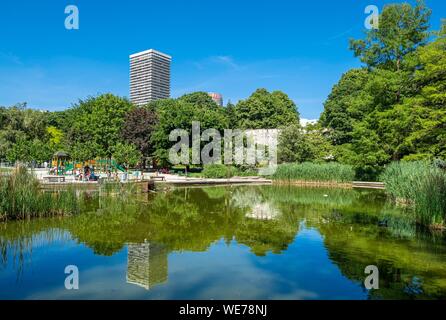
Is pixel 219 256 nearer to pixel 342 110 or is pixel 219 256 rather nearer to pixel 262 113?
pixel 342 110

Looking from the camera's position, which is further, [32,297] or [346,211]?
[346,211]

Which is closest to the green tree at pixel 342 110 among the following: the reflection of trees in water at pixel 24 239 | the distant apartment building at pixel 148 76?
the reflection of trees in water at pixel 24 239

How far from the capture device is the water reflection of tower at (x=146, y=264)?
5.48 m

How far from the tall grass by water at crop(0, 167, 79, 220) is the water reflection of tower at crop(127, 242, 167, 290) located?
13.8 feet

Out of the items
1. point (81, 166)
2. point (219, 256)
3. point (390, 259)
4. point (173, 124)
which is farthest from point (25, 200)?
point (173, 124)

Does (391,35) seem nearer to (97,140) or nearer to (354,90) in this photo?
(354,90)

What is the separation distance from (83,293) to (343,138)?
114ft

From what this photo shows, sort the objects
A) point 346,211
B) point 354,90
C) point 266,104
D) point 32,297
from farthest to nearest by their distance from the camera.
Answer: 1. point 266,104
2. point 354,90
3. point 346,211
4. point 32,297

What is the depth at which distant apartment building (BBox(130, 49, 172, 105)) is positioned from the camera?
133500 mm

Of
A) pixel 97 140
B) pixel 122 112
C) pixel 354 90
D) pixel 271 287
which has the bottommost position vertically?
pixel 271 287

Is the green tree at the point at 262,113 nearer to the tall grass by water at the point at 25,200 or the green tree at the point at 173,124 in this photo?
the green tree at the point at 173,124

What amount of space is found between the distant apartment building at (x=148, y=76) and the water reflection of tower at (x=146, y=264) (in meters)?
129

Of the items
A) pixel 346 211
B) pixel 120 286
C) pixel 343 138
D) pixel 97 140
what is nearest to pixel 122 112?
pixel 97 140

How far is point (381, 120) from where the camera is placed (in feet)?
71.8
